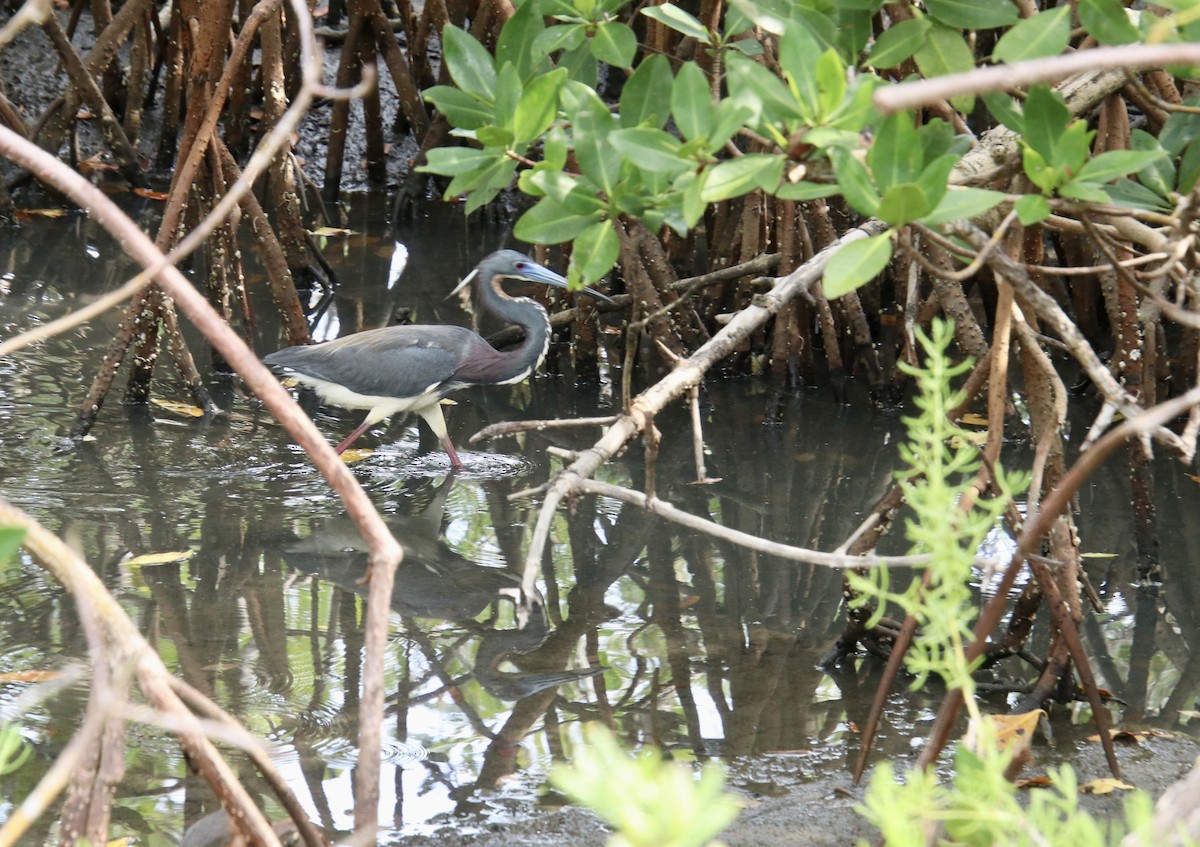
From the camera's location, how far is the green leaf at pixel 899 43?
2.18m

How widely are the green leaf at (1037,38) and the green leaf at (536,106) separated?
27.9 inches

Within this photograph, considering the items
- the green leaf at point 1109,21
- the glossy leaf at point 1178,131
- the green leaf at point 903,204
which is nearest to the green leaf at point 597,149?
the green leaf at point 903,204

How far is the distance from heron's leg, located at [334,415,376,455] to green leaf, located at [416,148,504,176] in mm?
3171

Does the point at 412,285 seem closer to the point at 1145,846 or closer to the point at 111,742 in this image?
the point at 111,742

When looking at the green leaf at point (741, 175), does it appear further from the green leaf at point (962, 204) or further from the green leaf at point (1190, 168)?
the green leaf at point (1190, 168)

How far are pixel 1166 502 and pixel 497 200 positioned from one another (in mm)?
5551

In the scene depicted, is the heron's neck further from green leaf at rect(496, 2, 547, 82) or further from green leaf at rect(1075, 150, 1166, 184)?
green leaf at rect(1075, 150, 1166, 184)

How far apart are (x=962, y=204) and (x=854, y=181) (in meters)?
0.15

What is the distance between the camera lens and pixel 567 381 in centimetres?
612

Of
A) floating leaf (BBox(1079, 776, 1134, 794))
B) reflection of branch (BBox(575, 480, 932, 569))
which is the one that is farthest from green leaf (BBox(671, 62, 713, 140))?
floating leaf (BBox(1079, 776, 1134, 794))

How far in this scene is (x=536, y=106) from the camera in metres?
2.10

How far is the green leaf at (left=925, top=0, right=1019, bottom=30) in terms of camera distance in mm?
2146

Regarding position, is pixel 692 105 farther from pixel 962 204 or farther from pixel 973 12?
pixel 973 12

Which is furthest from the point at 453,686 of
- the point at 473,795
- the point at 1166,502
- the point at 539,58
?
the point at 1166,502
